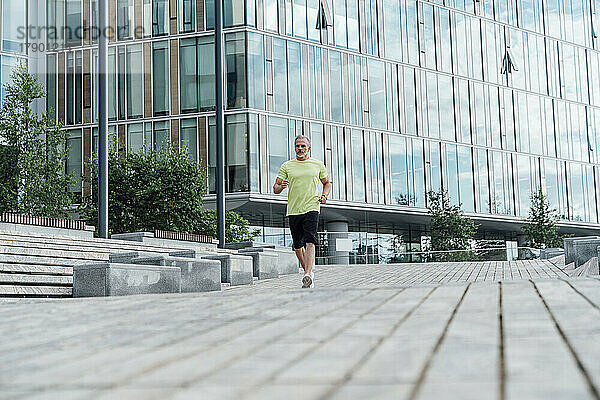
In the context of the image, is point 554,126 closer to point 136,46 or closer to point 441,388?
point 136,46

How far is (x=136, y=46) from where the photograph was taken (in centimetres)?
4425

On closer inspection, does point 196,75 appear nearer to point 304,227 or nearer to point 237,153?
point 237,153

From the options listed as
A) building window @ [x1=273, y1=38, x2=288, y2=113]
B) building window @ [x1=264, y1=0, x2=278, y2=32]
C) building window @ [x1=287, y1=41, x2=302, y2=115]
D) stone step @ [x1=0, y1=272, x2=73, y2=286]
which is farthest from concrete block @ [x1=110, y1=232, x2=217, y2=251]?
building window @ [x1=264, y1=0, x2=278, y2=32]


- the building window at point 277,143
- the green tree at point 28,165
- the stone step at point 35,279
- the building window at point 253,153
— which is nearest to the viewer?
the stone step at point 35,279

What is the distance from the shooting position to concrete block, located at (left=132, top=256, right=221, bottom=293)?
11.2 m

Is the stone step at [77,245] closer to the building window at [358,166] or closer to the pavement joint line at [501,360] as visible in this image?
the pavement joint line at [501,360]

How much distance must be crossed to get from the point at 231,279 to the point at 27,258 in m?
3.90

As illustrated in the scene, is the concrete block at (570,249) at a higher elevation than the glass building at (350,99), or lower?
lower

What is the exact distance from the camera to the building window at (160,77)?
1703 inches

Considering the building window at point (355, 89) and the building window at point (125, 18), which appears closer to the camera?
the building window at point (125, 18)

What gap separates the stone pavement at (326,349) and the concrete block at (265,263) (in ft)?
37.4

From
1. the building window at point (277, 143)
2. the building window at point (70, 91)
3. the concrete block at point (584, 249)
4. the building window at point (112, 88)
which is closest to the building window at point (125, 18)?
the building window at point (112, 88)

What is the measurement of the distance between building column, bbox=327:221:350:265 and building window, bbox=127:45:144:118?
12.4 m

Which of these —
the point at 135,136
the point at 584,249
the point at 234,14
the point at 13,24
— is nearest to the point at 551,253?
the point at 584,249
